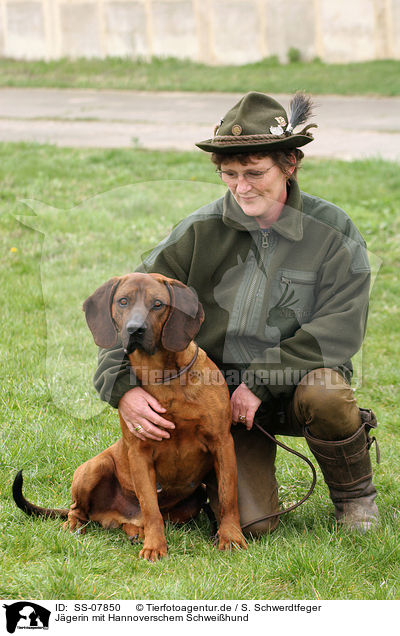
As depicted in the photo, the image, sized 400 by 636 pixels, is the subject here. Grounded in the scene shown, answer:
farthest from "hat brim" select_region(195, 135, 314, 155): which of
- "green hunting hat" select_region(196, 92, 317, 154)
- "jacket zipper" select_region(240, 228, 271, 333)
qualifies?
"jacket zipper" select_region(240, 228, 271, 333)

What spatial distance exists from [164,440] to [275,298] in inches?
A: 31.4

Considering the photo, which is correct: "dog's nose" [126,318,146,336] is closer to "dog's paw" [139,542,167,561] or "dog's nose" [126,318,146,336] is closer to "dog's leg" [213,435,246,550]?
"dog's leg" [213,435,246,550]

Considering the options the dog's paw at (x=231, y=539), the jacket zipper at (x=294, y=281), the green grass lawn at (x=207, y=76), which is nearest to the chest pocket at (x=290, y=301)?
the jacket zipper at (x=294, y=281)

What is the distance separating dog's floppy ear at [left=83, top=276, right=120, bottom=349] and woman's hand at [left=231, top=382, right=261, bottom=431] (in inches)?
26.2

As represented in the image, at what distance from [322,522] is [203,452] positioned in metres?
0.72

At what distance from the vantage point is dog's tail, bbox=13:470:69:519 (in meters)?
3.36

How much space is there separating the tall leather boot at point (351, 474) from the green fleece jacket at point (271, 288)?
28 centimetres

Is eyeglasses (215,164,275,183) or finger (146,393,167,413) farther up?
eyeglasses (215,164,275,183)

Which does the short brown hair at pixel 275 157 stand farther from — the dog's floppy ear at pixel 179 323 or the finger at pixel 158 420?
the finger at pixel 158 420

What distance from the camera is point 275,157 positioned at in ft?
11.5

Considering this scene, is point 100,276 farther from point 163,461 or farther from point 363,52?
point 363,52

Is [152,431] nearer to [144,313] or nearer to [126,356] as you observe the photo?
[126,356]

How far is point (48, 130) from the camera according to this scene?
12328mm
